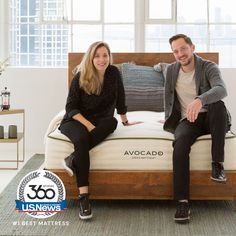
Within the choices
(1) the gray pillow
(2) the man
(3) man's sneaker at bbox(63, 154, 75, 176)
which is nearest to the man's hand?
(2) the man

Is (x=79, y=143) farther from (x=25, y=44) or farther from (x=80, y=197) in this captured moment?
(x=25, y=44)

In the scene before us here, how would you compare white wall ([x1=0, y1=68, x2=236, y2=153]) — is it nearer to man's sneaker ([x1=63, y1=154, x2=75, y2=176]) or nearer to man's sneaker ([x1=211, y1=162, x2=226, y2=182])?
man's sneaker ([x1=63, y1=154, x2=75, y2=176])

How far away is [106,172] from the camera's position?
2.93m

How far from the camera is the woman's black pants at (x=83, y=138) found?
9.37 ft

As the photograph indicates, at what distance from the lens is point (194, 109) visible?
114 inches

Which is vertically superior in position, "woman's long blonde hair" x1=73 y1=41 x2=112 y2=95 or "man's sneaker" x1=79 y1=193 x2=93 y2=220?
"woman's long blonde hair" x1=73 y1=41 x2=112 y2=95

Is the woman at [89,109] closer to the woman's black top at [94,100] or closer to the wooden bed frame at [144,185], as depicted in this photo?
the woman's black top at [94,100]

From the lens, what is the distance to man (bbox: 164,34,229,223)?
281 cm

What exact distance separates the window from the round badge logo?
8.13 feet

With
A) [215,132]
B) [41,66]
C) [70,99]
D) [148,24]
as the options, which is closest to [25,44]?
[41,66]

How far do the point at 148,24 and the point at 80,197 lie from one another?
9.07ft

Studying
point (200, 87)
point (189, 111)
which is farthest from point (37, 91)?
point (189, 111)

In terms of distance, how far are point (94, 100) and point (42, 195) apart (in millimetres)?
672

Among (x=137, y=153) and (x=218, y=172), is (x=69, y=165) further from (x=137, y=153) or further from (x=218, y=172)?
(x=218, y=172)
